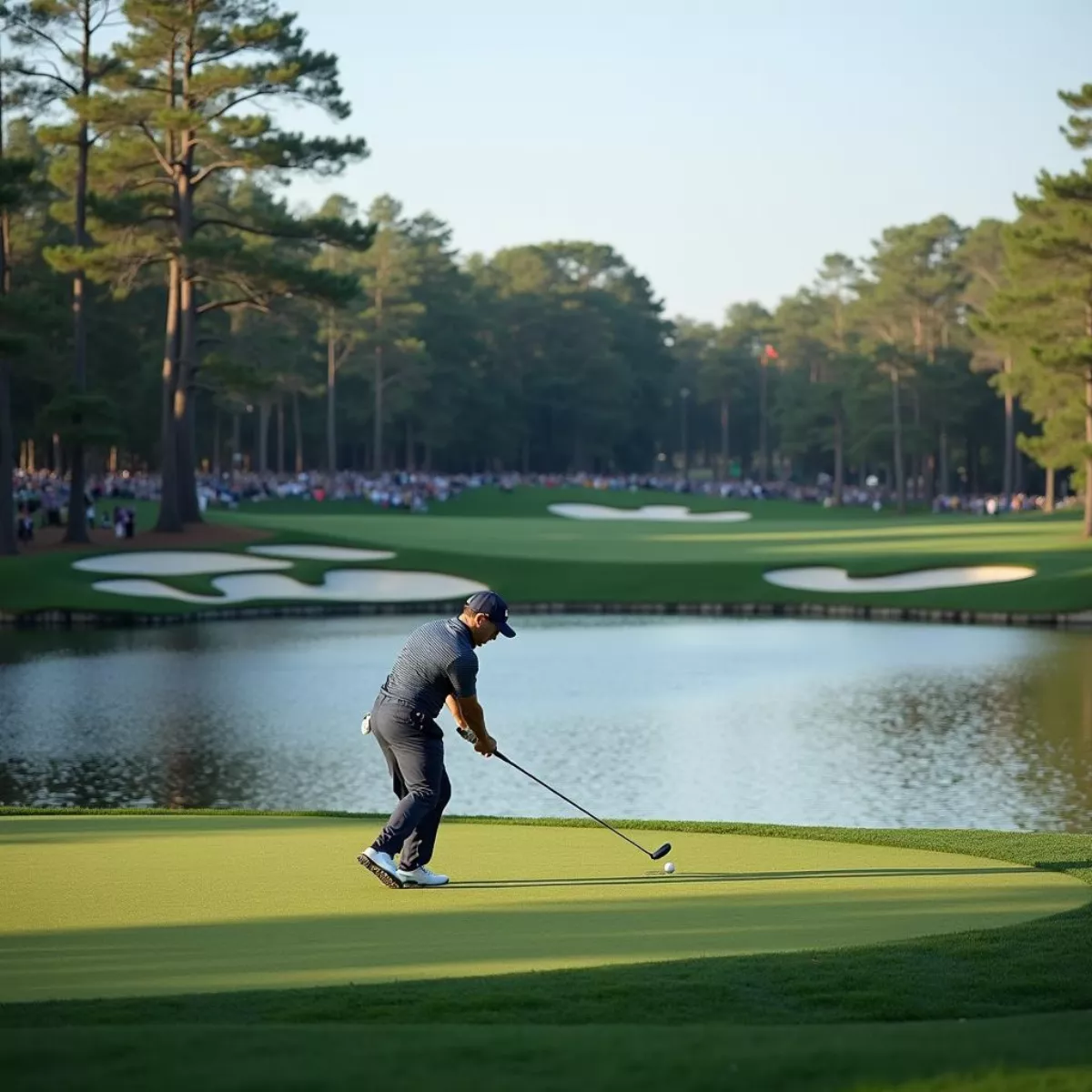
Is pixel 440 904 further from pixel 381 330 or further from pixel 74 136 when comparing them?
pixel 381 330

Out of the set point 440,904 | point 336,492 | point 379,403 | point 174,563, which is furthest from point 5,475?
point 379,403

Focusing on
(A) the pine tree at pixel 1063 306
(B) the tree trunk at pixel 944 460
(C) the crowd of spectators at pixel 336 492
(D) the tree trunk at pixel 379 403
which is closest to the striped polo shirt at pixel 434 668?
(C) the crowd of spectators at pixel 336 492

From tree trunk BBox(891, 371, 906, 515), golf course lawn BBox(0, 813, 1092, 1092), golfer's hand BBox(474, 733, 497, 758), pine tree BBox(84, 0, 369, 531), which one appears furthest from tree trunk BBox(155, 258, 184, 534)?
tree trunk BBox(891, 371, 906, 515)

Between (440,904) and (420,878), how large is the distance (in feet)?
1.86

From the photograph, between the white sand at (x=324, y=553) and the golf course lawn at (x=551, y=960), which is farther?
the white sand at (x=324, y=553)

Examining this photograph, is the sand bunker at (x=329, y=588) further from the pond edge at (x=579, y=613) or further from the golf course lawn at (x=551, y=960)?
the golf course lawn at (x=551, y=960)

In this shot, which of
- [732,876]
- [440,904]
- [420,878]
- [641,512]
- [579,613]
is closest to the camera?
[440,904]

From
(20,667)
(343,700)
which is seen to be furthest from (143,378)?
(343,700)

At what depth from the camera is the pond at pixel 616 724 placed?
20766 millimetres

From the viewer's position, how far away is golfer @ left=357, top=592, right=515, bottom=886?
36.2 ft

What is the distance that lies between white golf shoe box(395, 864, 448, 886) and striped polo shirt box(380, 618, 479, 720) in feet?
2.95

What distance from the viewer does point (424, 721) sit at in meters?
11.3

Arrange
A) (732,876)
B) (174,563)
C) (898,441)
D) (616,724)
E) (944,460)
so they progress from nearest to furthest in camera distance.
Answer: (732,876), (616,724), (174,563), (898,441), (944,460)

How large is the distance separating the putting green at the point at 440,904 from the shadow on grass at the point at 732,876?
0.03 m
